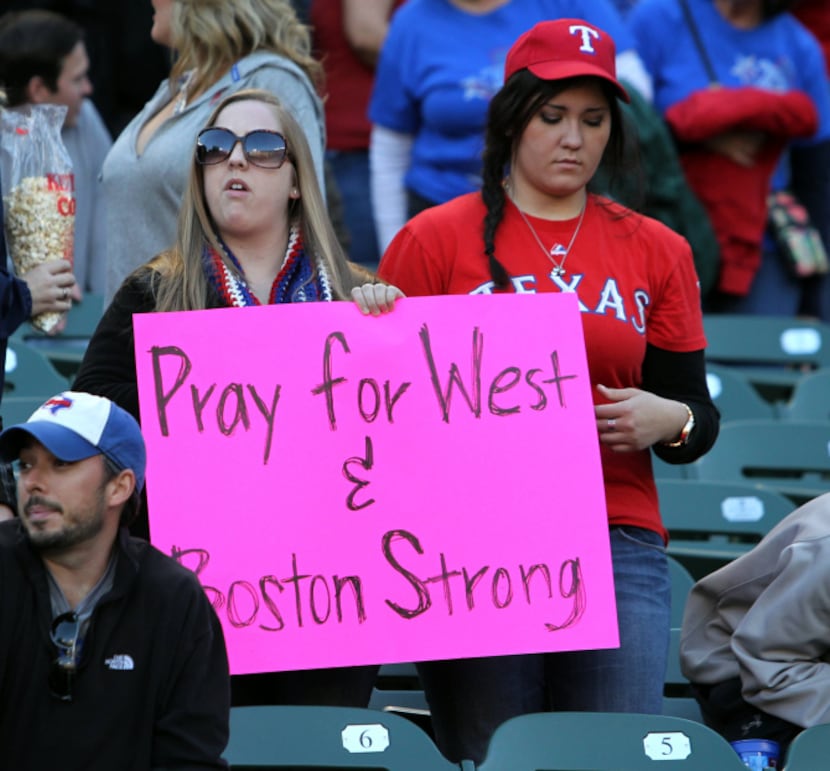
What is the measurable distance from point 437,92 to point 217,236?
2.40m

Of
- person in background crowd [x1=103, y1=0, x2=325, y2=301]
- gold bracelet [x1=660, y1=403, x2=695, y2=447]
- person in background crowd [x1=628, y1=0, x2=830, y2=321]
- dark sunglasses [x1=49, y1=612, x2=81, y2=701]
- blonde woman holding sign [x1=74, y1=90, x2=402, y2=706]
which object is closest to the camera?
dark sunglasses [x1=49, y1=612, x2=81, y2=701]

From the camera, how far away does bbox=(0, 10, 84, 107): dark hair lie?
6.12 metres

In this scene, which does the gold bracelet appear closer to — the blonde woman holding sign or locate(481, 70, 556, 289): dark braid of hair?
locate(481, 70, 556, 289): dark braid of hair

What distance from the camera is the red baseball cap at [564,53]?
12.6 feet

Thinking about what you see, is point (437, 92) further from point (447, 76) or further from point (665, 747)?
point (665, 747)

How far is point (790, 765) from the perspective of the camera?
3.59 meters

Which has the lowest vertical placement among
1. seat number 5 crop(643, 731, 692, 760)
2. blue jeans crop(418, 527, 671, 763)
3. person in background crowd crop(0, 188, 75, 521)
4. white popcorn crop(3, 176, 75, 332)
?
seat number 5 crop(643, 731, 692, 760)

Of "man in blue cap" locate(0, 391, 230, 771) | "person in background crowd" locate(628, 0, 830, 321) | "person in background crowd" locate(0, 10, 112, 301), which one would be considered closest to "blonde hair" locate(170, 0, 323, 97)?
"man in blue cap" locate(0, 391, 230, 771)

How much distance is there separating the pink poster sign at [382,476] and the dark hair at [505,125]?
24 cm

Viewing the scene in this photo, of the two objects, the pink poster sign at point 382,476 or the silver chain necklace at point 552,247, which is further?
the silver chain necklace at point 552,247

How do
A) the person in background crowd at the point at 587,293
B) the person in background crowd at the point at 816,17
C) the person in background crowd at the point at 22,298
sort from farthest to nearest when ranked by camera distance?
the person in background crowd at the point at 816,17 < the person in background crowd at the point at 587,293 < the person in background crowd at the point at 22,298

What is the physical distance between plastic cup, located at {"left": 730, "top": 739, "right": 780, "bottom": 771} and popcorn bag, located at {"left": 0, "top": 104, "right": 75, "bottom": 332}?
173 centimetres

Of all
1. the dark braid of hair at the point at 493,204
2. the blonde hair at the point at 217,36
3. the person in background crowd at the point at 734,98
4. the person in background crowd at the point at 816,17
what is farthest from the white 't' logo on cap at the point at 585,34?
the person in background crowd at the point at 816,17

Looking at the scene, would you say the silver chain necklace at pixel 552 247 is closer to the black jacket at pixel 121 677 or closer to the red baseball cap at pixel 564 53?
the red baseball cap at pixel 564 53
